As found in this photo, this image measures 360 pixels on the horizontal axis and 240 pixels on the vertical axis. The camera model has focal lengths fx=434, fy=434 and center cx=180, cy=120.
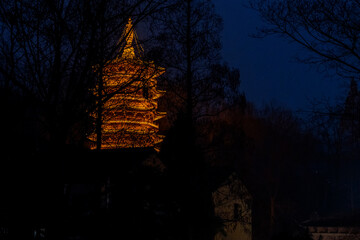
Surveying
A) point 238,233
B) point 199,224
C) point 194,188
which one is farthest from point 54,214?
point 238,233

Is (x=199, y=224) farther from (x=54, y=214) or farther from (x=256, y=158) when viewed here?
(x=256, y=158)

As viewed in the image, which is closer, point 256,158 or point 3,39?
point 3,39

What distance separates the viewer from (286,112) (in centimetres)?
6153

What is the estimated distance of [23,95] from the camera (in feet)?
33.2

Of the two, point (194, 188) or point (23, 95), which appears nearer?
point (23, 95)

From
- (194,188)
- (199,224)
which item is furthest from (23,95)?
(199,224)

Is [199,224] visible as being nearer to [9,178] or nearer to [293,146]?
[9,178]

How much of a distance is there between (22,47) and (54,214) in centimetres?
396

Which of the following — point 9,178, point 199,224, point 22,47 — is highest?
point 22,47

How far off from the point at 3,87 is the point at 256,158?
5178 cm

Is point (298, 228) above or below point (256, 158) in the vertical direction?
below

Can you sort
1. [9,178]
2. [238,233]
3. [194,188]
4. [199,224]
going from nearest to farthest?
1. [9,178]
2. [194,188]
3. [199,224]
4. [238,233]

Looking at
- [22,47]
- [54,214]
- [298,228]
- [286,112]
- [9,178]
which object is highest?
[286,112]

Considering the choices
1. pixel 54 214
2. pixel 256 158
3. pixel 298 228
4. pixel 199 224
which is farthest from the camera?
pixel 256 158
